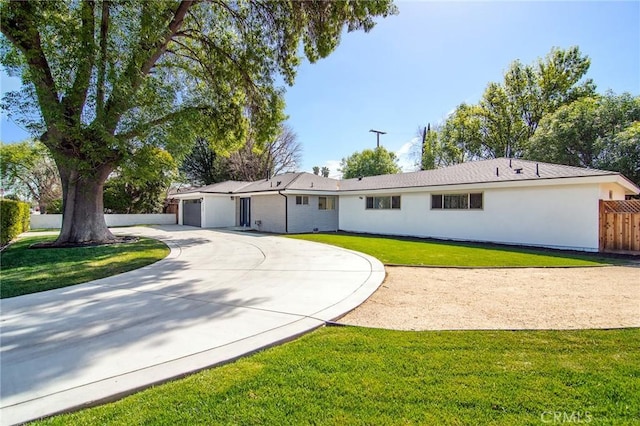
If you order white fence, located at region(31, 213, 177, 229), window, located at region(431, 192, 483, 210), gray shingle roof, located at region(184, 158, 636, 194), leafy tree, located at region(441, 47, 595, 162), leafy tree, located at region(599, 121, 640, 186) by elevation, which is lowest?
white fence, located at region(31, 213, 177, 229)

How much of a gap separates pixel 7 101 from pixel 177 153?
16.7ft

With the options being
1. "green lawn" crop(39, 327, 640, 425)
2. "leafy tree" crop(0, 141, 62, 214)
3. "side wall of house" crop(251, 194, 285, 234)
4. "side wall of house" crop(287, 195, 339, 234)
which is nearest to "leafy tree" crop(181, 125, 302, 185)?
"leafy tree" crop(0, 141, 62, 214)

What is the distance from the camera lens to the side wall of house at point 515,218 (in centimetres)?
1197

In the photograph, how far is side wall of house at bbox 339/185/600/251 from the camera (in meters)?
12.0

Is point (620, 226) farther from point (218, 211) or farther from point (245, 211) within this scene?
point (218, 211)

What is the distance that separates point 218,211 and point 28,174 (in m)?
20.0

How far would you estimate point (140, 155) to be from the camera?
11906mm

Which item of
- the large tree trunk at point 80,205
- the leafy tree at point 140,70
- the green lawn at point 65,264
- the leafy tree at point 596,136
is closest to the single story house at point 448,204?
the leafy tree at point 596,136

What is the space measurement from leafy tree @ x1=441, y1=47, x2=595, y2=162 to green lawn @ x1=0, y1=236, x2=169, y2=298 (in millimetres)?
30343

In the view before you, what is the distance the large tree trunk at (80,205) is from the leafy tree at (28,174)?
1788cm

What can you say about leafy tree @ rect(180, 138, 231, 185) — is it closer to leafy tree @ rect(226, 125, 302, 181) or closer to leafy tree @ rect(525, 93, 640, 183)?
leafy tree @ rect(226, 125, 302, 181)

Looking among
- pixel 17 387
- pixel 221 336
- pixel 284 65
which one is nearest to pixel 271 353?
pixel 221 336

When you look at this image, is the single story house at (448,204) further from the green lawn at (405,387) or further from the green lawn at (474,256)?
the green lawn at (405,387)
